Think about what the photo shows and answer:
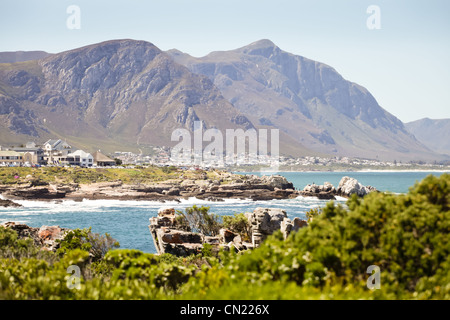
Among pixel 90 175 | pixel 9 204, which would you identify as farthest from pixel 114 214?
pixel 90 175

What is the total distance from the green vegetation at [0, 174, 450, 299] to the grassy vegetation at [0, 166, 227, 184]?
117 meters

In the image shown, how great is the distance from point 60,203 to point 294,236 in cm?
10263

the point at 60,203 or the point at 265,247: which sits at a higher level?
the point at 265,247

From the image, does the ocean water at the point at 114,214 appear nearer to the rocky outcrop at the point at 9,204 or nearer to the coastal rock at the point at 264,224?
the rocky outcrop at the point at 9,204

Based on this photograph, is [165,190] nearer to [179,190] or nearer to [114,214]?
[179,190]

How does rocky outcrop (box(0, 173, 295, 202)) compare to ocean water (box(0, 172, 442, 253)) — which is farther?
rocky outcrop (box(0, 173, 295, 202))

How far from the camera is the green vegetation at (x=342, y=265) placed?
14628mm

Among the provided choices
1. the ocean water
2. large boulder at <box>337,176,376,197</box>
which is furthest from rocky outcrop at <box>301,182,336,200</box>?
the ocean water

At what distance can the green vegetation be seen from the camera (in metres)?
14.6

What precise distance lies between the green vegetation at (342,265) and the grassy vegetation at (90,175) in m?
117

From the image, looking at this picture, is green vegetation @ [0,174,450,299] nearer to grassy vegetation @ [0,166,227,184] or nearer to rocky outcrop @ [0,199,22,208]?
rocky outcrop @ [0,199,22,208]
